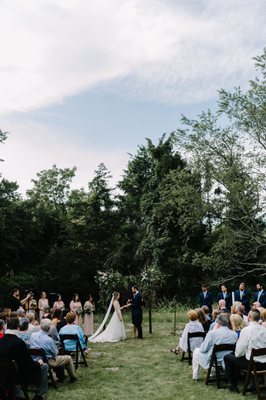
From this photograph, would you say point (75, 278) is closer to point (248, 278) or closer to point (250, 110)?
point (248, 278)

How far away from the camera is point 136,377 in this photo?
976 cm

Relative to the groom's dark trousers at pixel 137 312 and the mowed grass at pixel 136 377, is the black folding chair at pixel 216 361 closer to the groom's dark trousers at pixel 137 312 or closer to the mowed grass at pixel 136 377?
the mowed grass at pixel 136 377

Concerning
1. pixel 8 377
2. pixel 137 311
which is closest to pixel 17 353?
pixel 8 377

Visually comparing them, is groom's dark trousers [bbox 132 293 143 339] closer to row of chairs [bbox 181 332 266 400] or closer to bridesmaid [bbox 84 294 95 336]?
bridesmaid [bbox 84 294 95 336]

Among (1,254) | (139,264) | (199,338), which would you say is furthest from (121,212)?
(199,338)

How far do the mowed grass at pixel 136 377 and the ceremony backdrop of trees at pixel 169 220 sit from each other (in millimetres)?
10707

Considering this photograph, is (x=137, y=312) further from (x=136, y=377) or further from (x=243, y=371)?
(x=243, y=371)

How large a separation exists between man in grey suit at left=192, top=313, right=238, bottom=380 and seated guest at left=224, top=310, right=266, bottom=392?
17.5 inches

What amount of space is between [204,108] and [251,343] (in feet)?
68.1

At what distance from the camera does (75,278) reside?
98.3 feet

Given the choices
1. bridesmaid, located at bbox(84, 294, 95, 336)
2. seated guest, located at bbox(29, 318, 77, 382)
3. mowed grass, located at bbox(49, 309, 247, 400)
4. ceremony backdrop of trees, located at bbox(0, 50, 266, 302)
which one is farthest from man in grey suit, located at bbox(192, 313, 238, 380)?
ceremony backdrop of trees, located at bbox(0, 50, 266, 302)

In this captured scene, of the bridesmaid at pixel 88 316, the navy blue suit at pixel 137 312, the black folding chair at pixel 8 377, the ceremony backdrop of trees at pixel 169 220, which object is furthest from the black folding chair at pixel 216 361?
the ceremony backdrop of trees at pixel 169 220

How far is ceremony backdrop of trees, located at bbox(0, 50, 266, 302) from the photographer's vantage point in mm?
25719

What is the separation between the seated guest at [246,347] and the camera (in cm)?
787
